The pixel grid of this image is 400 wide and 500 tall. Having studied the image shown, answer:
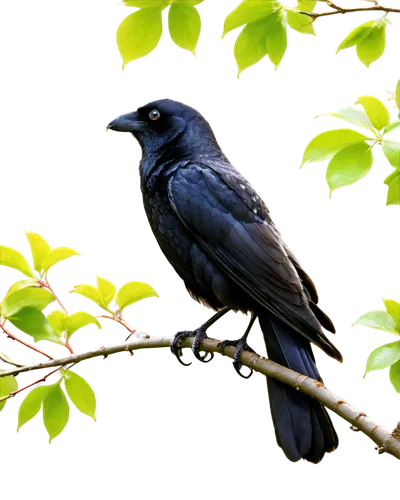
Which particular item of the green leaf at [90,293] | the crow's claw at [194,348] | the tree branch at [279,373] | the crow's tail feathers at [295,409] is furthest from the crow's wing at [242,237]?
the green leaf at [90,293]

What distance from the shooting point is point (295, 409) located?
248 cm

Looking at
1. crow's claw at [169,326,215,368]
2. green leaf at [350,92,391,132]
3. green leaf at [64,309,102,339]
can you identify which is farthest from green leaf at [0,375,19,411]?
green leaf at [350,92,391,132]

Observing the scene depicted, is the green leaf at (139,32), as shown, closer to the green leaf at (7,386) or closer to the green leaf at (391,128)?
the green leaf at (391,128)

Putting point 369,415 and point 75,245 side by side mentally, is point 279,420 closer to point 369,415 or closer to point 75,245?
point 369,415

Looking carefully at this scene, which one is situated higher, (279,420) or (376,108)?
(376,108)

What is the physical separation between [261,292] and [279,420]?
0.52 meters

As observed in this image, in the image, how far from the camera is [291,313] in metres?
2.52

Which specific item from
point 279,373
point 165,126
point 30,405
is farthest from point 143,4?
point 30,405

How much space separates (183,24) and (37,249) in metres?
1.13

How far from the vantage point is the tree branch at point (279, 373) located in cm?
186

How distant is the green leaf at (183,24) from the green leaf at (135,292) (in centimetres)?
100

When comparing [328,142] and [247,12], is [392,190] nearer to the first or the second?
[328,142]

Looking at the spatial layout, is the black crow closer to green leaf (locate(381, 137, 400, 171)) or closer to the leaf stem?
the leaf stem

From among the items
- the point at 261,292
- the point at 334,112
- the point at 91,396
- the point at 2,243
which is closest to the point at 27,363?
the point at 91,396
